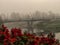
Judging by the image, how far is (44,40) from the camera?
1619 millimetres

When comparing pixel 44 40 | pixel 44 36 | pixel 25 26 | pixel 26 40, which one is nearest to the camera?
pixel 26 40

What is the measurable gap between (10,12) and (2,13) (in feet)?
0.26

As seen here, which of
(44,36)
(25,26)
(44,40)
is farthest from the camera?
(25,26)

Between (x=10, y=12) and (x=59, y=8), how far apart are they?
502mm

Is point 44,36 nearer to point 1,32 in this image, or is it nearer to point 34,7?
point 34,7

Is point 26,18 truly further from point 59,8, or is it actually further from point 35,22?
point 59,8

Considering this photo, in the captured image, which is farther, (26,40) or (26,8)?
(26,8)

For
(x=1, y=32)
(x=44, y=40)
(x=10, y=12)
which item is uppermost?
(x=10, y=12)

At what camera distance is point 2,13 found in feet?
6.16

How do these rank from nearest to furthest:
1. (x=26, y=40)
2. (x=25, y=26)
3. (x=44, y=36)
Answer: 1. (x=26, y=40)
2. (x=44, y=36)
3. (x=25, y=26)

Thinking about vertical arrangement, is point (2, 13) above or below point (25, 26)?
above

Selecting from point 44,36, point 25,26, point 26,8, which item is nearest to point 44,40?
point 44,36

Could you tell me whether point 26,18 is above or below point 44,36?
above

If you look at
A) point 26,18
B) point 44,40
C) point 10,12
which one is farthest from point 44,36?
point 10,12
